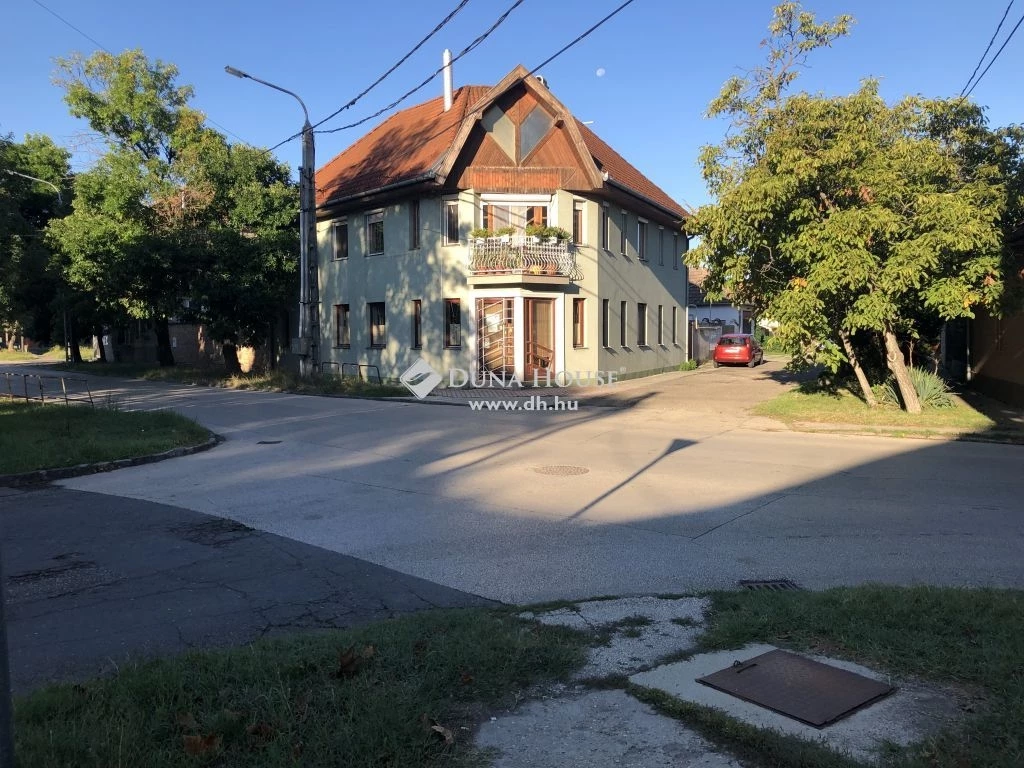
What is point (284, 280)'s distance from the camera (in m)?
30.4

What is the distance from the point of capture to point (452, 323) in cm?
A: 2583

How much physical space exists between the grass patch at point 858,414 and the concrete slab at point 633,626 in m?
11.5

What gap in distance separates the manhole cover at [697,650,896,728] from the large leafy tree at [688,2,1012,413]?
1163cm

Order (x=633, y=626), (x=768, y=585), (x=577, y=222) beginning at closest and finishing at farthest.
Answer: (x=633, y=626) < (x=768, y=585) < (x=577, y=222)

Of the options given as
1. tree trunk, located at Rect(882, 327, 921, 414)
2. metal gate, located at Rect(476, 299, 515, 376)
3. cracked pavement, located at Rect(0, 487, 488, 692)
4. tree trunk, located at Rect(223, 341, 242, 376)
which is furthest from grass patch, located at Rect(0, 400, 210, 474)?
tree trunk, located at Rect(223, 341, 242, 376)

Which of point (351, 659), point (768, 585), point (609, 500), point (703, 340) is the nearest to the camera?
point (351, 659)

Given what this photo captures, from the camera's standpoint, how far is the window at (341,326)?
98.3 feet

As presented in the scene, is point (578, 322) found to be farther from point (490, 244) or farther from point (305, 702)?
point (305, 702)

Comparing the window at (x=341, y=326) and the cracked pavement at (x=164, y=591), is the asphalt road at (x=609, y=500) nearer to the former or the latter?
the cracked pavement at (x=164, y=591)

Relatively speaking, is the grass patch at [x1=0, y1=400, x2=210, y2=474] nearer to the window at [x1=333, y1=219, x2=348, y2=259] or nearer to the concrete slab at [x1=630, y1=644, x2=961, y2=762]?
the concrete slab at [x1=630, y1=644, x2=961, y2=762]

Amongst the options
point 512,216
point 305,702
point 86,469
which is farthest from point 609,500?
point 512,216

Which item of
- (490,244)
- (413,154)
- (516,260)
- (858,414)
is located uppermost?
(413,154)

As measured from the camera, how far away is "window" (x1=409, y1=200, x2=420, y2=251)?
2611 cm

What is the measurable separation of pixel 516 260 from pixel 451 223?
2.94m
